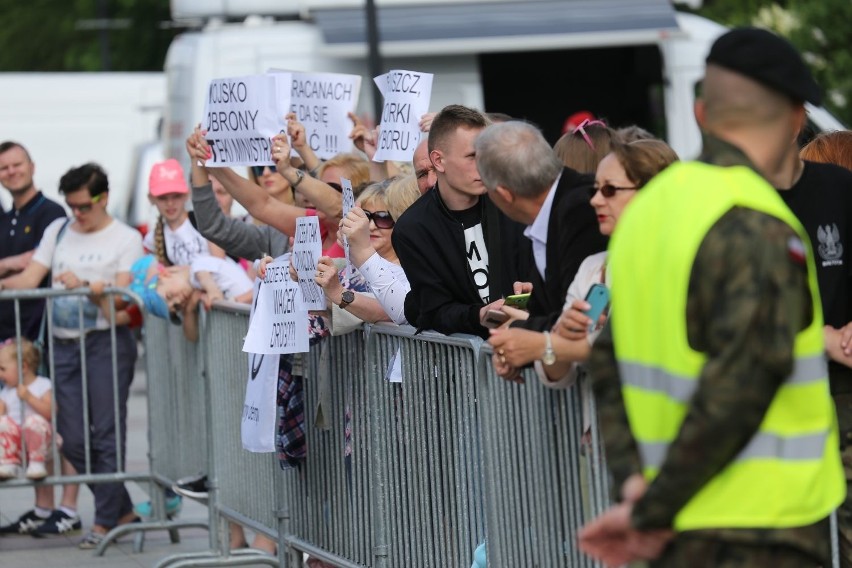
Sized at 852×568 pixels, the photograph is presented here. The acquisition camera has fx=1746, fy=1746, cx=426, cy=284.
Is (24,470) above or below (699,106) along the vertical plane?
below

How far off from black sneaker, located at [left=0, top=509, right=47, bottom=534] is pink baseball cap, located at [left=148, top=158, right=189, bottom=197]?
2.14m

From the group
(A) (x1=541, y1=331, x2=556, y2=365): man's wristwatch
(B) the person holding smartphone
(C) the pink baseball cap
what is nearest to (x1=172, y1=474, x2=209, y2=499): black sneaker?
(C) the pink baseball cap

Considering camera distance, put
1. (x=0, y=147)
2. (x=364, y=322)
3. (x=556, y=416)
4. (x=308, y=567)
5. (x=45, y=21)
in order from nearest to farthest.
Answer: (x=556, y=416) < (x=364, y=322) < (x=308, y=567) < (x=0, y=147) < (x=45, y=21)

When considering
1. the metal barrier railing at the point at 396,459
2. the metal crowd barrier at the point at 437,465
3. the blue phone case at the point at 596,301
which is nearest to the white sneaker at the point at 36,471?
the metal barrier railing at the point at 396,459

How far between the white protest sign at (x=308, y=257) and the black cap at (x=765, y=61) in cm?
331

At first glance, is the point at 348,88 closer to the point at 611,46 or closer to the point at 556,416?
the point at 556,416

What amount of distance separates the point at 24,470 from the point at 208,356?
1855 millimetres

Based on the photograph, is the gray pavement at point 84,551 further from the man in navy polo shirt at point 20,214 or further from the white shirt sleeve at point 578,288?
the white shirt sleeve at point 578,288

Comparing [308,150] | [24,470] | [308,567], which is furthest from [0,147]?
[308,567]

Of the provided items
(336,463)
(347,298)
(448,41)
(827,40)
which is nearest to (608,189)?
(347,298)

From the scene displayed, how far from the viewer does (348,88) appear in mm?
8250

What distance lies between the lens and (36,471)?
9867mm

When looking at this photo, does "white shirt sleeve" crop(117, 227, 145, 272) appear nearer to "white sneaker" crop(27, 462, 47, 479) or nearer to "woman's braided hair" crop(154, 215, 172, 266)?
"woman's braided hair" crop(154, 215, 172, 266)

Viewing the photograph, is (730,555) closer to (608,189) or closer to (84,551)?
(608,189)
